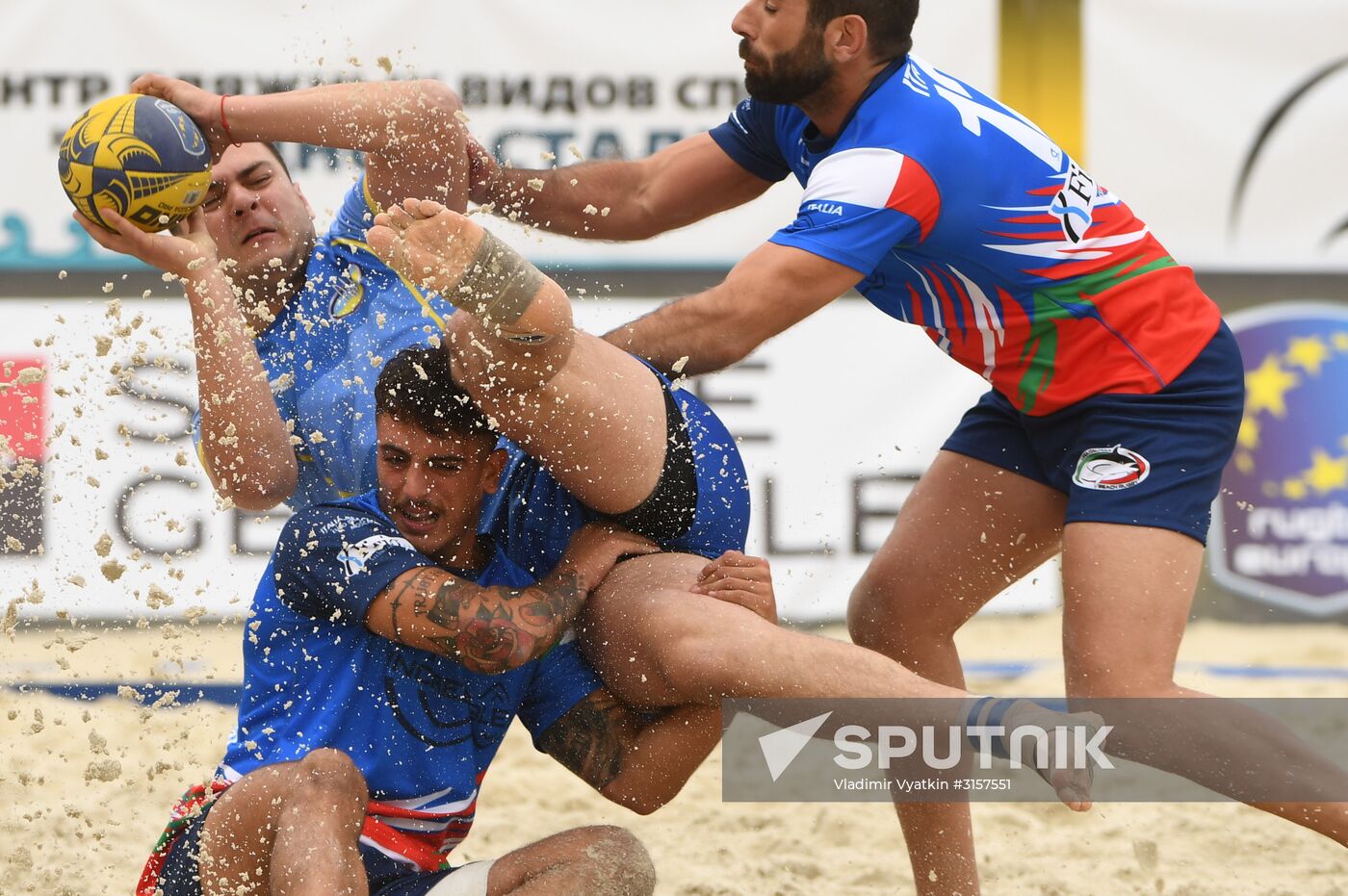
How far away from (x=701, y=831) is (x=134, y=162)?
247 cm

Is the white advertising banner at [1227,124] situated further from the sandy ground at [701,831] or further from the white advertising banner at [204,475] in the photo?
the sandy ground at [701,831]

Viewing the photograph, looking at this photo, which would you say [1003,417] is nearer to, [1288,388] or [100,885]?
[100,885]

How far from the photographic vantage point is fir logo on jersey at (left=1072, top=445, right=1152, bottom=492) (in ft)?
10.8

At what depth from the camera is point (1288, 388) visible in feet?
22.1

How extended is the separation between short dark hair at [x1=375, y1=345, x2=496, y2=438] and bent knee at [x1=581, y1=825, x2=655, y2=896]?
0.80 metres

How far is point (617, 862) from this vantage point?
2959 millimetres

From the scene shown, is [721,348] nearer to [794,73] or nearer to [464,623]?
[794,73]

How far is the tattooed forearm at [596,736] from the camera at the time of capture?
3.20 meters

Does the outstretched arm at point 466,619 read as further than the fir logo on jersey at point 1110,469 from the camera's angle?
No

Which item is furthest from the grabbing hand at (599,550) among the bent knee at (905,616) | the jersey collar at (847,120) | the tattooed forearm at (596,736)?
the jersey collar at (847,120)

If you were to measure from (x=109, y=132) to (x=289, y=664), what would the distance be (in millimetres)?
1116

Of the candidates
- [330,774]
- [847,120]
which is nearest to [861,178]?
[847,120]

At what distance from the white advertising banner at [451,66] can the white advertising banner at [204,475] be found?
0.47 m

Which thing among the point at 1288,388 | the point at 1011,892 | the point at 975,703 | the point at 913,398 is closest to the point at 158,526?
the point at 913,398
